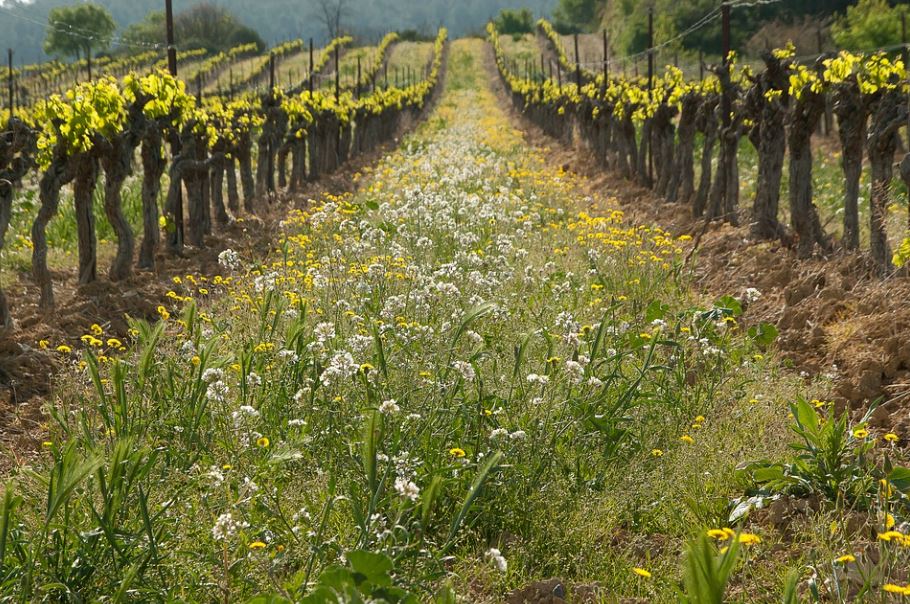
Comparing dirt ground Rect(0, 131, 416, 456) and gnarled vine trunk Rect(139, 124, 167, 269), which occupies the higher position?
gnarled vine trunk Rect(139, 124, 167, 269)

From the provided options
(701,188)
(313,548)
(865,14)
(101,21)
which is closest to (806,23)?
(865,14)

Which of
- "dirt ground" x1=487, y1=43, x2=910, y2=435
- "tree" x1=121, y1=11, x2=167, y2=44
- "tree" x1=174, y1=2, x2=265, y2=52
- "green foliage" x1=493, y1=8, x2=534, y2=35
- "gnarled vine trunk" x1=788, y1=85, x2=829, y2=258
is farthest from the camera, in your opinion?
"green foliage" x1=493, y1=8, x2=534, y2=35

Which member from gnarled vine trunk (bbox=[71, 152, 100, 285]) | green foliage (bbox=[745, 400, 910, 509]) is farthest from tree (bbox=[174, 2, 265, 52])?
green foliage (bbox=[745, 400, 910, 509])

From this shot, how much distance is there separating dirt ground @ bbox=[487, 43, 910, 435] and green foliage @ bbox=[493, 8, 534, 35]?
305ft

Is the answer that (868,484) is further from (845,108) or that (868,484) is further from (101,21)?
(101,21)

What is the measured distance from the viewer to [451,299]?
6.24 m

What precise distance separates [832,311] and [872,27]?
36820 millimetres

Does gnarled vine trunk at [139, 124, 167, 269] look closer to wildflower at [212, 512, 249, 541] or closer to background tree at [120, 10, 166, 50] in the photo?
wildflower at [212, 512, 249, 541]

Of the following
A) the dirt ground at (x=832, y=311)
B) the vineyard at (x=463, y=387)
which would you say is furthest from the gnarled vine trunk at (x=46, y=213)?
the dirt ground at (x=832, y=311)

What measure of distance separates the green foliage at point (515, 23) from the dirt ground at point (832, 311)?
93056 mm

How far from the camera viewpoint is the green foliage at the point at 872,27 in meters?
36.9

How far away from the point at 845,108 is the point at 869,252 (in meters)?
1.93

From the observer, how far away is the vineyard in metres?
3.17

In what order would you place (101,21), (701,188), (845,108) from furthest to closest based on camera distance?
(101,21)
(701,188)
(845,108)
